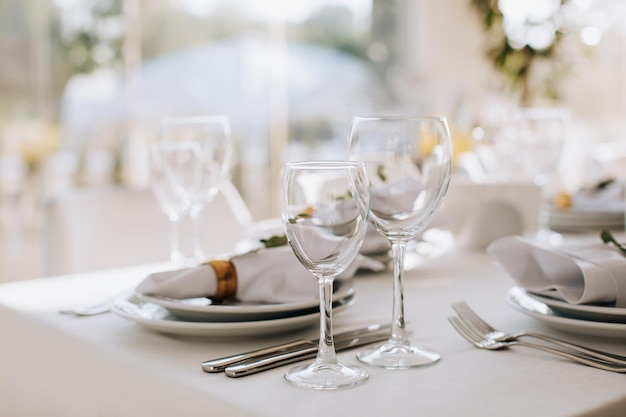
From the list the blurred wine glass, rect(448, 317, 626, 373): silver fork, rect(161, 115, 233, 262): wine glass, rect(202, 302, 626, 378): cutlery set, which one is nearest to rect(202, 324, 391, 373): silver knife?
rect(202, 302, 626, 378): cutlery set

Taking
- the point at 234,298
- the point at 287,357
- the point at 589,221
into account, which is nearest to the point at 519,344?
the point at 287,357

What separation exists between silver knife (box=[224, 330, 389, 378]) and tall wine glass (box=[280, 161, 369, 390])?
59 mm

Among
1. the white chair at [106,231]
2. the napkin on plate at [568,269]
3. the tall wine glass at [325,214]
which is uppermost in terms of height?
the tall wine glass at [325,214]

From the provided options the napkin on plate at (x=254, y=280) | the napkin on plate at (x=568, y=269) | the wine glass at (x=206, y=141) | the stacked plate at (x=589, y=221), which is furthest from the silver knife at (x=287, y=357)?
the stacked plate at (x=589, y=221)

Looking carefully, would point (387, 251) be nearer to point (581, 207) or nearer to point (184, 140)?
point (184, 140)

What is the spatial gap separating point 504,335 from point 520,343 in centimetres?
3

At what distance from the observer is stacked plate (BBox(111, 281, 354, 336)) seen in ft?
2.98

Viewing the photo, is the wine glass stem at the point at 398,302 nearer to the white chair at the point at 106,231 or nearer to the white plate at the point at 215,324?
the white plate at the point at 215,324

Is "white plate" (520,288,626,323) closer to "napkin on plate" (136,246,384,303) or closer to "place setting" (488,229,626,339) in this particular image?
"place setting" (488,229,626,339)

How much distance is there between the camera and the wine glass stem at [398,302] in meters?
0.86

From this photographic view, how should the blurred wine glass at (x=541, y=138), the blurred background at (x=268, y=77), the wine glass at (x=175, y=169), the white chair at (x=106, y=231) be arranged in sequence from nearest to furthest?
the wine glass at (x=175, y=169)
the blurred wine glass at (x=541, y=138)
the white chair at (x=106, y=231)
the blurred background at (x=268, y=77)

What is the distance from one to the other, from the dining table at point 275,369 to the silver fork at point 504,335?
18mm

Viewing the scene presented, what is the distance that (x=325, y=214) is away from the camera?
752 millimetres

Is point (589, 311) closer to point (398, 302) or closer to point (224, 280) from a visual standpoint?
point (398, 302)
